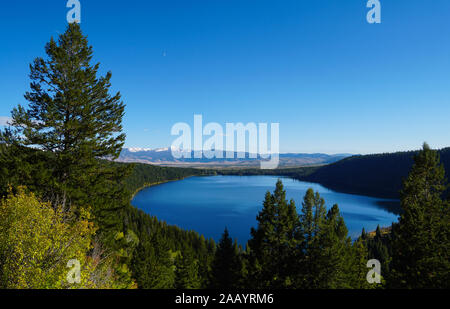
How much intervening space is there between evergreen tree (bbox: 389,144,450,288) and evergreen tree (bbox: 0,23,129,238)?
23095 mm

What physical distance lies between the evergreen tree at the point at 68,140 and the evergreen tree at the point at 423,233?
23095mm

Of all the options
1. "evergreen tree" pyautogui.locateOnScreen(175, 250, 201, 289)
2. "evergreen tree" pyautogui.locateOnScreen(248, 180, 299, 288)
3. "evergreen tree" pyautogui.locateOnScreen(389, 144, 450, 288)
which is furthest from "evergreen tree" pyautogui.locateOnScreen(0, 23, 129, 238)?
"evergreen tree" pyautogui.locateOnScreen(389, 144, 450, 288)

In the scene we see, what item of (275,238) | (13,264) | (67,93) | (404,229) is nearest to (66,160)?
(67,93)

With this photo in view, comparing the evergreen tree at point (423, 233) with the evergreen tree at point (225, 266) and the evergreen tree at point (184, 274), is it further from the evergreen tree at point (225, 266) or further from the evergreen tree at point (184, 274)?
the evergreen tree at point (184, 274)

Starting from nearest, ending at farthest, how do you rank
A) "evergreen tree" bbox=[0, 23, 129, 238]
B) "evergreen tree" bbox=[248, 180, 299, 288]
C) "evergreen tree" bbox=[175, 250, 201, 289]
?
1. "evergreen tree" bbox=[0, 23, 129, 238]
2. "evergreen tree" bbox=[248, 180, 299, 288]
3. "evergreen tree" bbox=[175, 250, 201, 289]

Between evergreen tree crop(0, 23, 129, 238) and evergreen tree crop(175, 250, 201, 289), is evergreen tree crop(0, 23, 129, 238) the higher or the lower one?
the higher one

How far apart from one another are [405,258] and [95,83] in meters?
27.7

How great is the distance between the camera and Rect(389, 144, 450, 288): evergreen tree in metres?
17.5

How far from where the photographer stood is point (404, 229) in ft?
62.2

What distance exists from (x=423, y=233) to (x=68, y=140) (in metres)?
27.5

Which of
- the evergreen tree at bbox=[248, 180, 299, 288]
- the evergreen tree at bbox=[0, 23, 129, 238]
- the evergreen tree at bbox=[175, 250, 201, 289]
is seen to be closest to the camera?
the evergreen tree at bbox=[0, 23, 129, 238]

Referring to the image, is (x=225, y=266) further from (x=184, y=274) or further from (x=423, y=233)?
(x=423, y=233)

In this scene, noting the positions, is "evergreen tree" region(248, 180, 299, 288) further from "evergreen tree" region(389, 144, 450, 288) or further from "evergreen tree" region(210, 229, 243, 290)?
"evergreen tree" region(389, 144, 450, 288)

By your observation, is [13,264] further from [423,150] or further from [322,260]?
[423,150]
